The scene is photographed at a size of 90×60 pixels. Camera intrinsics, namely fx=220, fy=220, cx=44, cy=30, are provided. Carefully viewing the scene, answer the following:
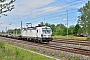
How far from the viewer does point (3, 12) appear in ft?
32.4

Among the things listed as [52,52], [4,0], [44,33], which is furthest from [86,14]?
[4,0]

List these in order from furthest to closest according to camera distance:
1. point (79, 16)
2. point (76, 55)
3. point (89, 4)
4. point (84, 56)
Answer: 1. point (79, 16)
2. point (89, 4)
3. point (76, 55)
4. point (84, 56)

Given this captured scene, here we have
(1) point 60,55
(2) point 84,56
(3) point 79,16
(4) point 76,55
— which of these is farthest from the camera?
(3) point 79,16

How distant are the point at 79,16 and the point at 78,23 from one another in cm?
279

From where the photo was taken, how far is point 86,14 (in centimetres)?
8106

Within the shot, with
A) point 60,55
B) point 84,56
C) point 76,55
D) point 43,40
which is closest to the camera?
point 84,56

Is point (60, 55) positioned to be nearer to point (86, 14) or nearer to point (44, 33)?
point (44, 33)

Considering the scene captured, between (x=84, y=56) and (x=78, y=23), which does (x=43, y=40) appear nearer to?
(x=84, y=56)

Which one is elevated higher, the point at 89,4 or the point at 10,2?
the point at 89,4

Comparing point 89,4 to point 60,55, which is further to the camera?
point 89,4

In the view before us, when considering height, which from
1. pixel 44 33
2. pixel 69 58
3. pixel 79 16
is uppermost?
pixel 79 16

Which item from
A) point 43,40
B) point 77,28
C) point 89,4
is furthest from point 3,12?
point 77,28

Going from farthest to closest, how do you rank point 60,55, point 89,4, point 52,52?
point 89,4 → point 52,52 → point 60,55

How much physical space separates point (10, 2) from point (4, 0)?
0.55 metres
